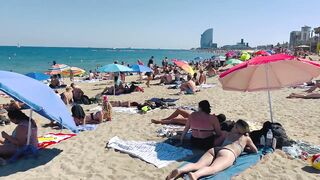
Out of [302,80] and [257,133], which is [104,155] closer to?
[257,133]

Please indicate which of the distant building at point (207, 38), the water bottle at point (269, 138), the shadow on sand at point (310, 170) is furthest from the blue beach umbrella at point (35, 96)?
the distant building at point (207, 38)

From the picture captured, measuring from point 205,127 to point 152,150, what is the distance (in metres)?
0.97

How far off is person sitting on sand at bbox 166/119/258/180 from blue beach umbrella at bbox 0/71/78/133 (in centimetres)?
201

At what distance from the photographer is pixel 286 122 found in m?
8.11

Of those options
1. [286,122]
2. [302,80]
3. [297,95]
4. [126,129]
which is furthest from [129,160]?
[297,95]

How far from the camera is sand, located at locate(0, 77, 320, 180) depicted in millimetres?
4855

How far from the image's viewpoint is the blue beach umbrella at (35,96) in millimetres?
4734

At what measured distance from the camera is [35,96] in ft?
16.5

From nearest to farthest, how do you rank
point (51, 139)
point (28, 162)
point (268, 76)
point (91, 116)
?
point (28, 162) → point (268, 76) → point (51, 139) → point (91, 116)

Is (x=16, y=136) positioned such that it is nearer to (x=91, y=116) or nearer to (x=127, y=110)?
(x=91, y=116)

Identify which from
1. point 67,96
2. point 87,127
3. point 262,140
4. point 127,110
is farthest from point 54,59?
point 262,140

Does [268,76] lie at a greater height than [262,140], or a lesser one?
greater

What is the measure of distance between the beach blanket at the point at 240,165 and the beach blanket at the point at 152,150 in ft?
1.17

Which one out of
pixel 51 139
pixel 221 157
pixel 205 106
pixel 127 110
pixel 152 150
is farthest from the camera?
pixel 127 110
